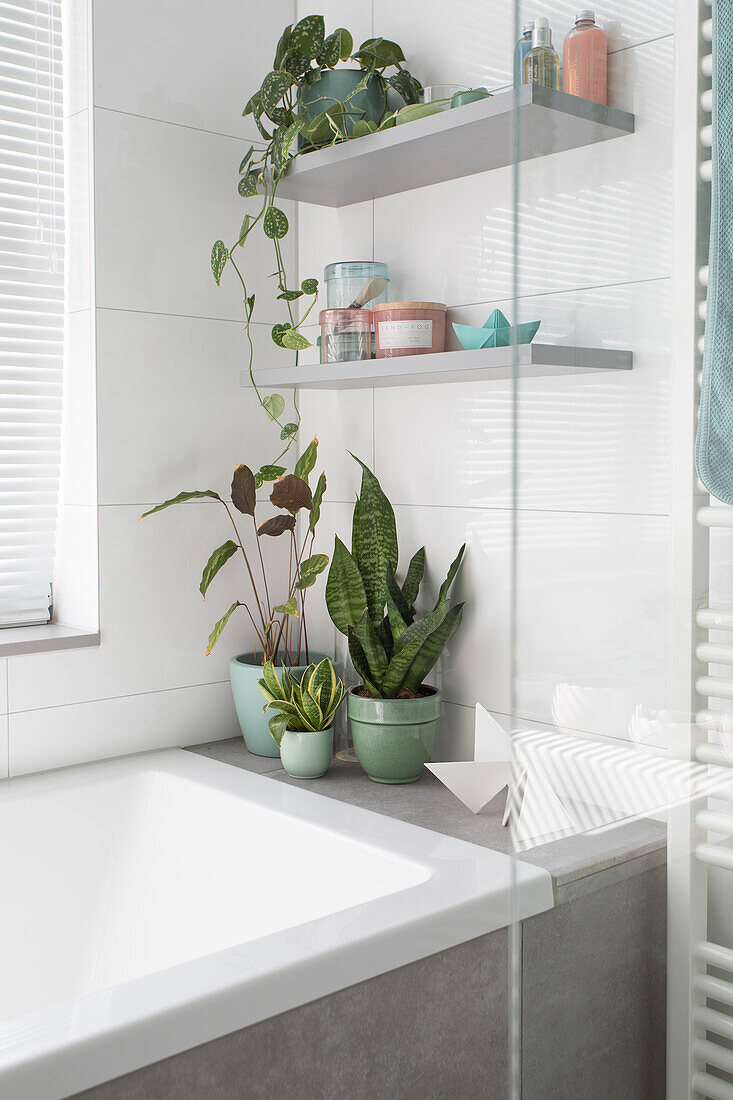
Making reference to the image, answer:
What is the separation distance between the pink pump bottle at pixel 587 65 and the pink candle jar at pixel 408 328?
689mm

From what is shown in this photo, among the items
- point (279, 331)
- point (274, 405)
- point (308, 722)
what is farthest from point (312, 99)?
point (308, 722)

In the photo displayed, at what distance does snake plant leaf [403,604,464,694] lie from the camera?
161 centimetres

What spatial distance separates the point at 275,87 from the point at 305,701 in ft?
3.29

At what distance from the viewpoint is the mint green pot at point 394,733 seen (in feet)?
5.12

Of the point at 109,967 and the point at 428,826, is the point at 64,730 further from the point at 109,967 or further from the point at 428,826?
the point at 428,826

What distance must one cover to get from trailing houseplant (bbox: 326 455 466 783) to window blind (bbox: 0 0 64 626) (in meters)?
0.55

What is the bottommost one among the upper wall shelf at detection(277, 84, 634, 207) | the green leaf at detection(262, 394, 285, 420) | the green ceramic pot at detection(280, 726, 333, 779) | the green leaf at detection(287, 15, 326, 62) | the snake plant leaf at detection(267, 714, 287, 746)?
the green ceramic pot at detection(280, 726, 333, 779)

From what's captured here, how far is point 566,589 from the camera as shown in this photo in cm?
94

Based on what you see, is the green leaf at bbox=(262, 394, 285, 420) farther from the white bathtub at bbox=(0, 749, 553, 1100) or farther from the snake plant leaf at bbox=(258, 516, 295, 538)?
the white bathtub at bbox=(0, 749, 553, 1100)

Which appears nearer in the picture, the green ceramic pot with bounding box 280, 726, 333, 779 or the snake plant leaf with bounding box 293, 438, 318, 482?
the green ceramic pot with bounding box 280, 726, 333, 779

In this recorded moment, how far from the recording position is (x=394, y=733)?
1569 millimetres

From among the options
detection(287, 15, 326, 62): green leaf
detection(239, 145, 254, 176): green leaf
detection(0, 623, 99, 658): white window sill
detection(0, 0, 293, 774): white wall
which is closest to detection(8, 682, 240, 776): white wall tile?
detection(0, 0, 293, 774): white wall

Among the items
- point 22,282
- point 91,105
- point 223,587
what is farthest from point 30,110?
point 223,587

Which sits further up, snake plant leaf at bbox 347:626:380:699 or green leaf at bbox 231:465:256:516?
green leaf at bbox 231:465:256:516
